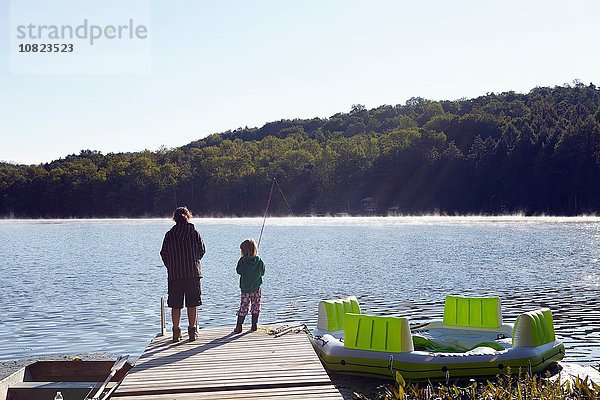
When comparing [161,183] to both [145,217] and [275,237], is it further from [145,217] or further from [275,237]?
[275,237]

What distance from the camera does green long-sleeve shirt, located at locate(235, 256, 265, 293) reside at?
11148mm

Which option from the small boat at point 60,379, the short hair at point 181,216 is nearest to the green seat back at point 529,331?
the short hair at point 181,216

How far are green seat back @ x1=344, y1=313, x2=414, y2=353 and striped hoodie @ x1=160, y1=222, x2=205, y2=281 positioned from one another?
2.75m

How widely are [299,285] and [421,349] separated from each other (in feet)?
49.0

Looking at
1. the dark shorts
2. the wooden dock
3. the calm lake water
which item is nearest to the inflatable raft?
the wooden dock

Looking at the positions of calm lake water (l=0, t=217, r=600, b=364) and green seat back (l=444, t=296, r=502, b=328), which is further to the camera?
calm lake water (l=0, t=217, r=600, b=364)

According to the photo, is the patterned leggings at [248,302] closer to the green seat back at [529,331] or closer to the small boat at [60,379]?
the small boat at [60,379]

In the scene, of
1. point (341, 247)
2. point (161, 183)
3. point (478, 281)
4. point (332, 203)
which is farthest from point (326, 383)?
point (161, 183)

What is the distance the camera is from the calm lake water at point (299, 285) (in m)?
18.6

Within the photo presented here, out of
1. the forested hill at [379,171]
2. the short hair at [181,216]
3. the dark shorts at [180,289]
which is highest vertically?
the forested hill at [379,171]

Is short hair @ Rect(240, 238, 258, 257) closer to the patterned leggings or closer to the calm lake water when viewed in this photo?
the patterned leggings

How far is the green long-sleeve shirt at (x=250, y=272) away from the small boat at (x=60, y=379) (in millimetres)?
1862

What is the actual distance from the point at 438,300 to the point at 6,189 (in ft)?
352

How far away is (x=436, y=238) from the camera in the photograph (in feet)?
175
